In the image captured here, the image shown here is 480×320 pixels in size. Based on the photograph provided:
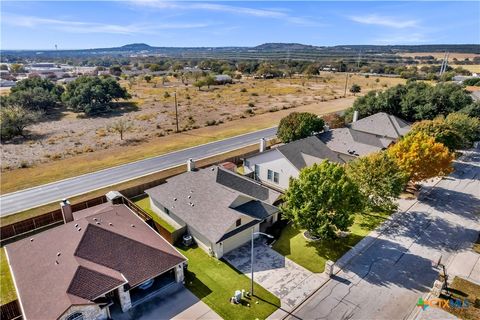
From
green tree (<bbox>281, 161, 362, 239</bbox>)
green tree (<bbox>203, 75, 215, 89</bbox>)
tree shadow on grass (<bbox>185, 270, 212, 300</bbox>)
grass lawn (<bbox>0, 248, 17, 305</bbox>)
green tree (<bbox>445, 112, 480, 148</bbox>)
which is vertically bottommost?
grass lawn (<bbox>0, 248, 17, 305</bbox>)

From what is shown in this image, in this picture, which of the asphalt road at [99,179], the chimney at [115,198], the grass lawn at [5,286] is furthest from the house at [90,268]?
the asphalt road at [99,179]

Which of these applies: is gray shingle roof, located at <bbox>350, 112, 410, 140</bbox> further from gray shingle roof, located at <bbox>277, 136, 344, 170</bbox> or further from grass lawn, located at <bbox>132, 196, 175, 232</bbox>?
grass lawn, located at <bbox>132, 196, 175, 232</bbox>

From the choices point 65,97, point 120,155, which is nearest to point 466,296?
point 120,155

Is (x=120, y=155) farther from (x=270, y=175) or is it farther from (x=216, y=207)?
(x=216, y=207)

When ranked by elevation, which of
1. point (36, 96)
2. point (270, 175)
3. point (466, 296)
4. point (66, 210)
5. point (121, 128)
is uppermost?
point (36, 96)

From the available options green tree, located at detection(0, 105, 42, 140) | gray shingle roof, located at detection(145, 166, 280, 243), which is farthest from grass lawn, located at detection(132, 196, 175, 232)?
green tree, located at detection(0, 105, 42, 140)

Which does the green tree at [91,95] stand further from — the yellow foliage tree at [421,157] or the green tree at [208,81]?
the yellow foliage tree at [421,157]
